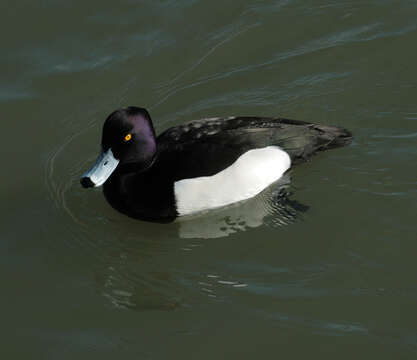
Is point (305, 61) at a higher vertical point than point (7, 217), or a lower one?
higher

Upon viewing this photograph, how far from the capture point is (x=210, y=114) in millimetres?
8406

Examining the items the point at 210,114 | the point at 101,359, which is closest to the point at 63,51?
the point at 210,114

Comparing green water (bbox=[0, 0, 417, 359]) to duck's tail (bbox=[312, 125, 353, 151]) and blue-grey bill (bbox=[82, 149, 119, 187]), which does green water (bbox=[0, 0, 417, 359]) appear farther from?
blue-grey bill (bbox=[82, 149, 119, 187])

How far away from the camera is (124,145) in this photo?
6949 mm

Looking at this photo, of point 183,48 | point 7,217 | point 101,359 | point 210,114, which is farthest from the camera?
point 183,48

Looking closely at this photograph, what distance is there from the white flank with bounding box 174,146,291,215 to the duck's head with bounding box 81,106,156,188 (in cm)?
47

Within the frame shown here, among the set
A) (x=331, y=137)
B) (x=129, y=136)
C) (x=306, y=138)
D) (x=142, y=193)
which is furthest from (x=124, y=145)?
(x=331, y=137)

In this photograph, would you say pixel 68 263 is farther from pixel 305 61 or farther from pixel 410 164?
pixel 305 61

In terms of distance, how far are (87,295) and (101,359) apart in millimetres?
812

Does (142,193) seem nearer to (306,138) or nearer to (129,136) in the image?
(129,136)

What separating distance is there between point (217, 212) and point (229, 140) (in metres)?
0.68

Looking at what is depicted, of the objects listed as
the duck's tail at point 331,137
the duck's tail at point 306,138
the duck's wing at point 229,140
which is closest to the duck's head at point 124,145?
the duck's wing at point 229,140

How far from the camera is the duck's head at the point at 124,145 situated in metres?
6.82

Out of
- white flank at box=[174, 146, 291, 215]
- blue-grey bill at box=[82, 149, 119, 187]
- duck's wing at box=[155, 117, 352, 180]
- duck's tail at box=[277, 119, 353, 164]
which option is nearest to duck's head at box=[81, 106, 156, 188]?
blue-grey bill at box=[82, 149, 119, 187]
